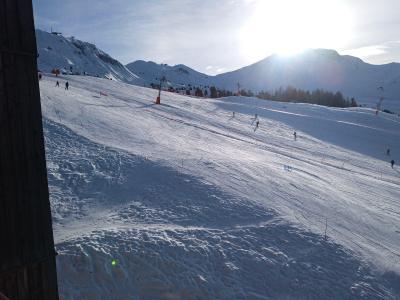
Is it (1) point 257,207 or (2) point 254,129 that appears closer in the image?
(1) point 257,207

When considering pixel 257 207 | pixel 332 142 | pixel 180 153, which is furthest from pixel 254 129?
pixel 257 207

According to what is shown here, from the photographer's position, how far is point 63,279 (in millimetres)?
6758

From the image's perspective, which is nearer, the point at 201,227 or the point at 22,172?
the point at 22,172

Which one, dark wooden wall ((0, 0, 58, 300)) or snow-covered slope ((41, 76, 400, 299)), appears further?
snow-covered slope ((41, 76, 400, 299))

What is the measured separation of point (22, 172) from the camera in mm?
5875

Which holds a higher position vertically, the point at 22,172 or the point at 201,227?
the point at 22,172

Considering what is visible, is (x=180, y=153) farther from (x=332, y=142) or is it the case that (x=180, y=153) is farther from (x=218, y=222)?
(x=332, y=142)

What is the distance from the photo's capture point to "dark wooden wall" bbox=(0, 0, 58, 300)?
562cm

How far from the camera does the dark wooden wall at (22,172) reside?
18.5 feet

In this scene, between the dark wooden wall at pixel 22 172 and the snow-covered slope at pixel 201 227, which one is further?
the snow-covered slope at pixel 201 227

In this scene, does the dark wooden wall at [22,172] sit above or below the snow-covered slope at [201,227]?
above

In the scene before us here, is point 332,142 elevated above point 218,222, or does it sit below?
below

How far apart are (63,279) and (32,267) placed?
89 centimetres

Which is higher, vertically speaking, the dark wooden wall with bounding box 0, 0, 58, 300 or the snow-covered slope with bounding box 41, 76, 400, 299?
the dark wooden wall with bounding box 0, 0, 58, 300
